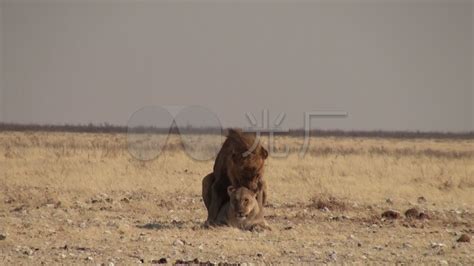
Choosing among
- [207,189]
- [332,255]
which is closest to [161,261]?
[332,255]

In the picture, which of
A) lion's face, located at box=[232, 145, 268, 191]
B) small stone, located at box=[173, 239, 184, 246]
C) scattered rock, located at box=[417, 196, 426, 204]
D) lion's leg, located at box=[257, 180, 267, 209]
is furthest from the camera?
scattered rock, located at box=[417, 196, 426, 204]

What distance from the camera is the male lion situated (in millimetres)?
15266

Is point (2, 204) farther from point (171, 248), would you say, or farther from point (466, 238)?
point (466, 238)

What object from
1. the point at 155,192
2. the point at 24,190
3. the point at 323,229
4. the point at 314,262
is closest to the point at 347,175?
the point at 155,192

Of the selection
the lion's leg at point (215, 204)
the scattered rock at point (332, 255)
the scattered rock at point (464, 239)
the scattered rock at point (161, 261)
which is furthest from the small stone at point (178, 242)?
the scattered rock at point (464, 239)

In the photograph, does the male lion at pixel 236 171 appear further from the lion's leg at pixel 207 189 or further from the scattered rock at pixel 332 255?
the scattered rock at pixel 332 255

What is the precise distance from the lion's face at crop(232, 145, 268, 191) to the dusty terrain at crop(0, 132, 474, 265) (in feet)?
2.91

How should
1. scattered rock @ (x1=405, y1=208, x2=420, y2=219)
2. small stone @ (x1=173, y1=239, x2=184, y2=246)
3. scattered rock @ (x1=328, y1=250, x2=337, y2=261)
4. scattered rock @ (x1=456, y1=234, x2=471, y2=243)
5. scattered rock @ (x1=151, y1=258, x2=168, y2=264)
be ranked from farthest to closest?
1. scattered rock @ (x1=405, y1=208, x2=420, y2=219)
2. scattered rock @ (x1=456, y1=234, x2=471, y2=243)
3. small stone @ (x1=173, y1=239, x2=184, y2=246)
4. scattered rock @ (x1=328, y1=250, x2=337, y2=261)
5. scattered rock @ (x1=151, y1=258, x2=168, y2=264)

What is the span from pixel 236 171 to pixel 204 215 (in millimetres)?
3042

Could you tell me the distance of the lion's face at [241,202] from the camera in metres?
14.9

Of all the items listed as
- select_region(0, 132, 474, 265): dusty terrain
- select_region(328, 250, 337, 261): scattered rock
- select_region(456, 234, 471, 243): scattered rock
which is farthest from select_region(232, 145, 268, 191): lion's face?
select_region(456, 234, 471, 243): scattered rock

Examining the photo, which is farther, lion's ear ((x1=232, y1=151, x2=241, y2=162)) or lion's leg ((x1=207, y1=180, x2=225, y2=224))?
lion's leg ((x1=207, y1=180, x2=225, y2=224))

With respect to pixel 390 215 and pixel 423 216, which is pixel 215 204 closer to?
pixel 390 215

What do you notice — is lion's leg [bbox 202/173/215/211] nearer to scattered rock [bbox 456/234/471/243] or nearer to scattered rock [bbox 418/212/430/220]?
scattered rock [bbox 418/212/430/220]
